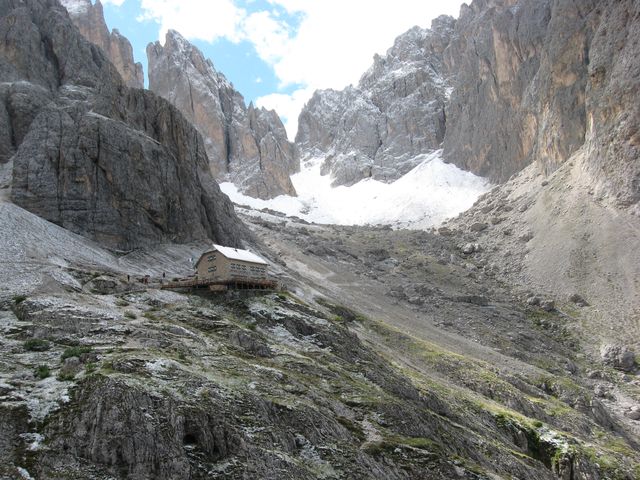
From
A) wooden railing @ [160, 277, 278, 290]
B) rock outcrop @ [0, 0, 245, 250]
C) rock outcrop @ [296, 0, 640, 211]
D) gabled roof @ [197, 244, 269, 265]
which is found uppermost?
rock outcrop @ [296, 0, 640, 211]

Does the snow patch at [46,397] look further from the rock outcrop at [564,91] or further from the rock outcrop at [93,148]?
the rock outcrop at [564,91]

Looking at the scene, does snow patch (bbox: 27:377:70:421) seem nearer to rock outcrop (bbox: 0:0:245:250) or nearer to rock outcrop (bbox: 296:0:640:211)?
rock outcrop (bbox: 0:0:245:250)

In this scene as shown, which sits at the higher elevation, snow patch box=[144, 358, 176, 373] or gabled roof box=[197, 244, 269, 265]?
gabled roof box=[197, 244, 269, 265]

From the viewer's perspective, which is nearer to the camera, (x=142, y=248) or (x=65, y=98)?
(x=142, y=248)

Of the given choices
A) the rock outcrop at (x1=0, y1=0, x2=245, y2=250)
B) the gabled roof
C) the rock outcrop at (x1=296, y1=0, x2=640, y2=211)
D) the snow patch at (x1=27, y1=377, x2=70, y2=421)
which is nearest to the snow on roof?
the gabled roof

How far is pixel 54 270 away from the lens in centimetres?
5228

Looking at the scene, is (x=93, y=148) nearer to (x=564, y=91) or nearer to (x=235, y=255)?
(x=235, y=255)

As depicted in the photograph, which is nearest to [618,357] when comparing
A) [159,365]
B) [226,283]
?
[226,283]

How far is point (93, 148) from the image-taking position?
74875 millimetres

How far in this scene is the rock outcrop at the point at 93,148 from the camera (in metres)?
71.2

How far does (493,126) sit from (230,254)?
151 m

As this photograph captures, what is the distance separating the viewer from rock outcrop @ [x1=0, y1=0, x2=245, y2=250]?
71250 mm

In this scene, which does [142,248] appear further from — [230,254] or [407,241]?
[407,241]

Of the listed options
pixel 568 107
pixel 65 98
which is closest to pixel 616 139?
pixel 568 107
